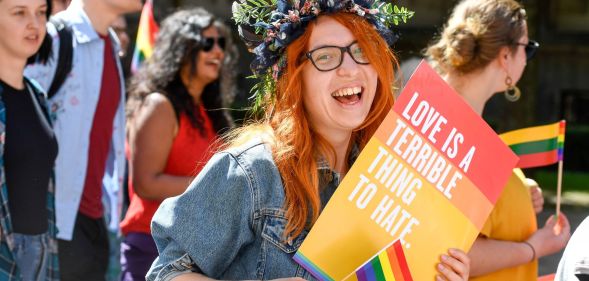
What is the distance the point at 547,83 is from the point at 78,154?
14791 millimetres

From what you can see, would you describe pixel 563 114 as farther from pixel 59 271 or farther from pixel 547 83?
pixel 59 271

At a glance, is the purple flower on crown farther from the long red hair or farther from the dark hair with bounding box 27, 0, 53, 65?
the dark hair with bounding box 27, 0, 53, 65

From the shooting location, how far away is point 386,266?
6.80ft

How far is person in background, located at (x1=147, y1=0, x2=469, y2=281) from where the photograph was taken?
85.1 inches

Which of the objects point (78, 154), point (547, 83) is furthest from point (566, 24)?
point (78, 154)

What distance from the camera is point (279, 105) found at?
7.71 feet

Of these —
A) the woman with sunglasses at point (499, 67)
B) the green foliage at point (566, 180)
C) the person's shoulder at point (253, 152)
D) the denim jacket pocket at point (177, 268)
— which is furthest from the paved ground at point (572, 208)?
the denim jacket pocket at point (177, 268)

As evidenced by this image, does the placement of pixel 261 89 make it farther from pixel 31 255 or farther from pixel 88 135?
pixel 88 135

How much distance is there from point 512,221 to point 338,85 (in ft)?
3.90

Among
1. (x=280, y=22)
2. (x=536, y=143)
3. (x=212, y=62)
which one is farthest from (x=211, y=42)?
(x=280, y=22)

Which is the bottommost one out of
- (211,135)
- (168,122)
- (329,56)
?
(211,135)

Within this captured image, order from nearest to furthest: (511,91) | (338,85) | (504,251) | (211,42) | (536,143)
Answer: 1. (338,85)
2. (504,251)
3. (536,143)
4. (511,91)
5. (211,42)

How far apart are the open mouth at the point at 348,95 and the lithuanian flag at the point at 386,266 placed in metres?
0.39

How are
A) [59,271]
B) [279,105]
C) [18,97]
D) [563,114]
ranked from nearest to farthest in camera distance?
[279,105]
[18,97]
[59,271]
[563,114]
